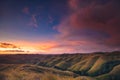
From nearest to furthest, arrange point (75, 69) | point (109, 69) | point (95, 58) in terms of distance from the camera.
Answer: point (109, 69) → point (75, 69) → point (95, 58)

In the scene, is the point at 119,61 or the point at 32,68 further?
the point at 119,61

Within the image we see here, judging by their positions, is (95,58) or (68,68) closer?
(68,68)

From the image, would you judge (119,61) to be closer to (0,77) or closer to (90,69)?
(90,69)

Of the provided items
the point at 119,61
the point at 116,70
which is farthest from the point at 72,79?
the point at 119,61

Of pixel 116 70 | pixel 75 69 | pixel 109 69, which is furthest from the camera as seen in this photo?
pixel 75 69

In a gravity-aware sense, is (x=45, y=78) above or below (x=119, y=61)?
below

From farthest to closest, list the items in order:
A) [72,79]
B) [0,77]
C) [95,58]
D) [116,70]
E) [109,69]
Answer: [95,58]
[109,69]
[116,70]
[72,79]
[0,77]

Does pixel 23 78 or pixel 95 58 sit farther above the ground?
pixel 95 58

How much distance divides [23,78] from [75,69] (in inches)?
1998

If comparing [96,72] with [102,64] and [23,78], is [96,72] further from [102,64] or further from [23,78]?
[23,78]

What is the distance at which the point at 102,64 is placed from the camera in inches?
5640

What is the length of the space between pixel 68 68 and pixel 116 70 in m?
38.8

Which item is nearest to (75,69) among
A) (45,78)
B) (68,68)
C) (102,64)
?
(68,68)

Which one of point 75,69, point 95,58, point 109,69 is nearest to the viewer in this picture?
point 109,69
